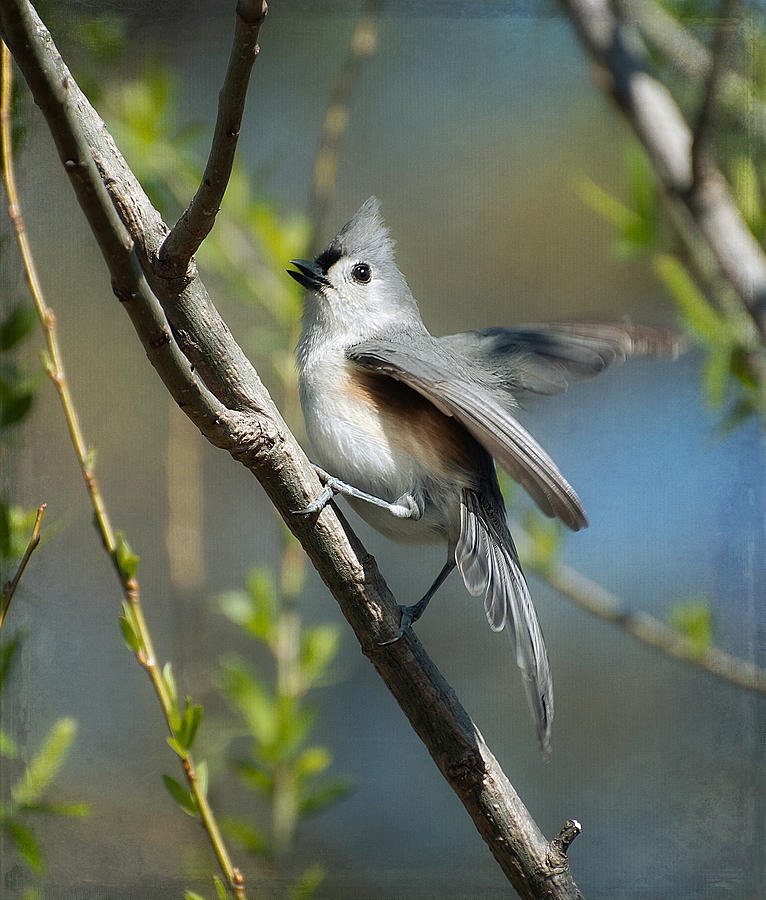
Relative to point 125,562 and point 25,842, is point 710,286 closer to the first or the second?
point 125,562

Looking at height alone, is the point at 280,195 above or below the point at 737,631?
above

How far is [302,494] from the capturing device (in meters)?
1.18

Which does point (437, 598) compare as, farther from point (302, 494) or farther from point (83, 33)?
point (83, 33)

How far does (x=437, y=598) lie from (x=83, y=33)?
1498mm

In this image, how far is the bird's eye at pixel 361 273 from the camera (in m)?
1.87

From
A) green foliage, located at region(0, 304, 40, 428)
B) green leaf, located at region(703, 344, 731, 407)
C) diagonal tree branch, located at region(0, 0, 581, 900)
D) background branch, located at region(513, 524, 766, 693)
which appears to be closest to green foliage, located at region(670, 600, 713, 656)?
background branch, located at region(513, 524, 766, 693)

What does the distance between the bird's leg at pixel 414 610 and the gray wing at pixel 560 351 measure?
353mm

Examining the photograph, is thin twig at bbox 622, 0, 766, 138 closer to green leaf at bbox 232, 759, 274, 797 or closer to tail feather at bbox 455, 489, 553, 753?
tail feather at bbox 455, 489, 553, 753

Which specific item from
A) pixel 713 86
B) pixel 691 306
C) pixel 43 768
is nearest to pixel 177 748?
pixel 43 768

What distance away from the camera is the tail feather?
1.33 m

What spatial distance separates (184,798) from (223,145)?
0.73m

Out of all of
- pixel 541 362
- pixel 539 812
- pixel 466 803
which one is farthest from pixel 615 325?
pixel 539 812

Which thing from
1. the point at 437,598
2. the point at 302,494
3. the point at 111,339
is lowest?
the point at 302,494

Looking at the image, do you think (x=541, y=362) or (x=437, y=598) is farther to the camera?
(x=437, y=598)
